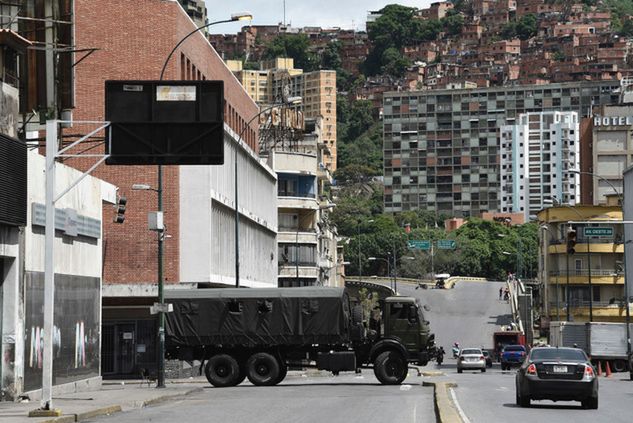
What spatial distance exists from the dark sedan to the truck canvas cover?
14894 millimetres

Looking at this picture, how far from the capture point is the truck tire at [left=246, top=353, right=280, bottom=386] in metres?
46.4

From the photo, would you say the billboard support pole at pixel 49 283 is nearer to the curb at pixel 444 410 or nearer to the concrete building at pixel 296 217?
the curb at pixel 444 410

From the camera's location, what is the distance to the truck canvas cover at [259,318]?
154ft

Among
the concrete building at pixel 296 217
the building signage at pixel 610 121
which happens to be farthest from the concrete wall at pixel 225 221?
the building signage at pixel 610 121

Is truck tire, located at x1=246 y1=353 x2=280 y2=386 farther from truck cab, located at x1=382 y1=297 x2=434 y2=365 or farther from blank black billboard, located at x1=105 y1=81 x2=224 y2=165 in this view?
blank black billboard, located at x1=105 y1=81 x2=224 y2=165

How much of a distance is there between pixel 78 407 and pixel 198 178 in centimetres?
3251

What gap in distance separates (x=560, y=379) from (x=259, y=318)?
17.0 metres

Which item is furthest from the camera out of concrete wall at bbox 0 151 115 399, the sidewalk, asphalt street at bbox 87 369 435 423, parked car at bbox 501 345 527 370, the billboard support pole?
parked car at bbox 501 345 527 370

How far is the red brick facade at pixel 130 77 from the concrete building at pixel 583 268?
54.5 metres

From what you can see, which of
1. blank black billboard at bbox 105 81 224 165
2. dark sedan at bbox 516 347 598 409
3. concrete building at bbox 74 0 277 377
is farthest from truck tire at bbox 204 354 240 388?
dark sedan at bbox 516 347 598 409

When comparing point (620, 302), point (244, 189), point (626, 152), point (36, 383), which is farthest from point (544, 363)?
point (626, 152)

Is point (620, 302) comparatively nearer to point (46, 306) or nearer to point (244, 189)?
point (244, 189)

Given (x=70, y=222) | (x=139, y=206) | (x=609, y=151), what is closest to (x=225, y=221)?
(x=139, y=206)

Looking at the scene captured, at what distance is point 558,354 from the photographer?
32.7m
